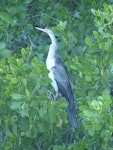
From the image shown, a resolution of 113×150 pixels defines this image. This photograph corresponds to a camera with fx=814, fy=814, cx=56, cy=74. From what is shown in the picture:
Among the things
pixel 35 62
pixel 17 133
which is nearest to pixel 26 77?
pixel 35 62

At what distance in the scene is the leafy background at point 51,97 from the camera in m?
5.97

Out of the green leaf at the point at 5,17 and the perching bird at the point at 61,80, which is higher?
the green leaf at the point at 5,17

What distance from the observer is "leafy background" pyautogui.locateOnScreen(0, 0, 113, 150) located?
235 inches

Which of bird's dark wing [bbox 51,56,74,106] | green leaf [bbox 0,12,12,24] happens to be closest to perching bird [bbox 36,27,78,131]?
bird's dark wing [bbox 51,56,74,106]

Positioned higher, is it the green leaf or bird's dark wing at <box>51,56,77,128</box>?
the green leaf

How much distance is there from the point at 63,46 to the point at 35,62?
117 centimetres

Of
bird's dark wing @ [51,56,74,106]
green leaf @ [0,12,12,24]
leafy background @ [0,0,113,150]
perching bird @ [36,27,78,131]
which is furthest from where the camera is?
Result: green leaf @ [0,12,12,24]

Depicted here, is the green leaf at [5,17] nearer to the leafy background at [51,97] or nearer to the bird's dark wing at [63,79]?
the leafy background at [51,97]

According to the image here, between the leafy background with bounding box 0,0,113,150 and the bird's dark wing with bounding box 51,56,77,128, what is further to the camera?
the bird's dark wing with bounding box 51,56,77,128

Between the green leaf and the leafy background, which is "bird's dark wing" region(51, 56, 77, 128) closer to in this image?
the leafy background

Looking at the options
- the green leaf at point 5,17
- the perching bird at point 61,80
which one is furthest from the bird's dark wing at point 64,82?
the green leaf at point 5,17

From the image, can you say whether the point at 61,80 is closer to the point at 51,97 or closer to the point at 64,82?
the point at 64,82

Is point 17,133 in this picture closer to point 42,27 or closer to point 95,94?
point 95,94

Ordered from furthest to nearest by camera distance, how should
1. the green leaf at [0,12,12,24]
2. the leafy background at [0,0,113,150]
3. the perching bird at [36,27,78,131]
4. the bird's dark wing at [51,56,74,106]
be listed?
the green leaf at [0,12,12,24]
the bird's dark wing at [51,56,74,106]
the perching bird at [36,27,78,131]
the leafy background at [0,0,113,150]
